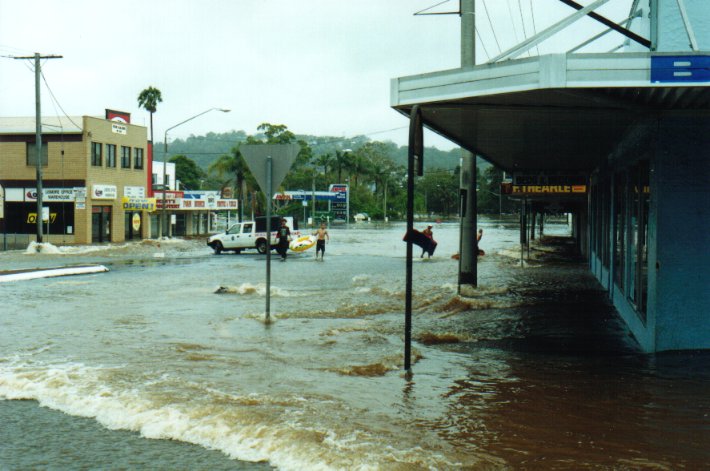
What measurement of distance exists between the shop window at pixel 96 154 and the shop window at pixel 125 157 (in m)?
2.71

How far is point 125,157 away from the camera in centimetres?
5297

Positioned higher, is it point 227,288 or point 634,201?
point 634,201

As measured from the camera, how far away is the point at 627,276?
39.4 ft

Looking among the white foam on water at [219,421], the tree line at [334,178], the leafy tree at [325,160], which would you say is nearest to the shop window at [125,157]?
the tree line at [334,178]

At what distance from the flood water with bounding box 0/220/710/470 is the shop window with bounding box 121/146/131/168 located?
38.0 m

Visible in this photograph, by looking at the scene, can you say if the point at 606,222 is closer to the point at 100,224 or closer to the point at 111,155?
the point at 100,224

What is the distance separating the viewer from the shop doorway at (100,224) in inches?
1933

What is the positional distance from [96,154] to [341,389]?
148 feet

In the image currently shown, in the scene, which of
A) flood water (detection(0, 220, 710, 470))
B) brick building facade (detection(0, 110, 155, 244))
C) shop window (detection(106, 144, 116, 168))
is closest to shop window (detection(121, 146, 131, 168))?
shop window (detection(106, 144, 116, 168))

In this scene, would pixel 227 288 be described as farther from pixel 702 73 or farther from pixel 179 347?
pixel 702 73

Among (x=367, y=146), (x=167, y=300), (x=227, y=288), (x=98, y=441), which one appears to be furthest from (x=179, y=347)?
(x=367, y=146)

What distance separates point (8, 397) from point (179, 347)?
2931 millimetres

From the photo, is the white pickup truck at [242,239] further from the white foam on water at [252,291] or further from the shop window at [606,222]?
the shop window at [606,222]

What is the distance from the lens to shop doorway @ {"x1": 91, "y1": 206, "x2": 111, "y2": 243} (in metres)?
49.1
